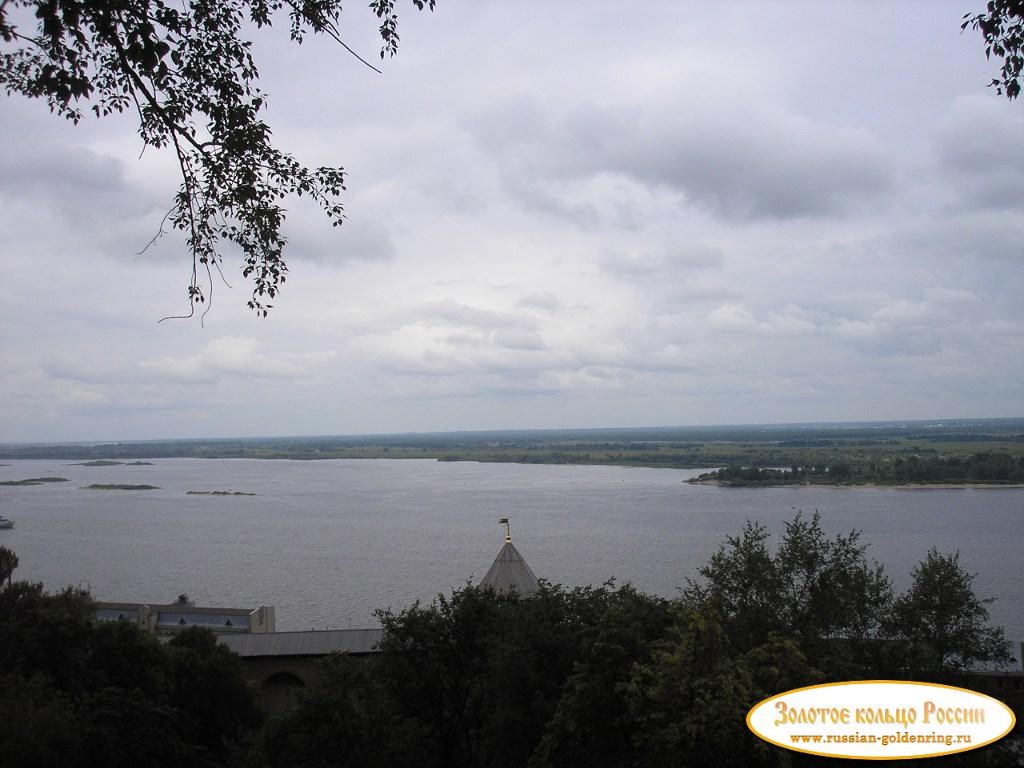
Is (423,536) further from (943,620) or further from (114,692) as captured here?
(943,620)

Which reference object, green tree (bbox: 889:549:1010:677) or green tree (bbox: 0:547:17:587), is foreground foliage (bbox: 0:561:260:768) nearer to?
green tree (bbox: 0:547:17:587)

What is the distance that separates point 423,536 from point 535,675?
85.3 feet

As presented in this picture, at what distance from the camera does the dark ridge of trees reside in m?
7.01

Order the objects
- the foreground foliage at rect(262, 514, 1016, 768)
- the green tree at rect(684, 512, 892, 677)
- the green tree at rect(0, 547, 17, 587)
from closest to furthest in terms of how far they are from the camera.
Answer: the foreground foliage at rect(262, 514, 1016, 768) → the green tree at rect(684, 512, 892, 677) → the green tree at rect(0, 547, 17, 587)

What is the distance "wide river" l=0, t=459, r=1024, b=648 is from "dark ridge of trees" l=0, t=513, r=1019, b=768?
8654mm

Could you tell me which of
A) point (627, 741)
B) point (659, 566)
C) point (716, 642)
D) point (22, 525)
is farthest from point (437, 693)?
point (22, 525)

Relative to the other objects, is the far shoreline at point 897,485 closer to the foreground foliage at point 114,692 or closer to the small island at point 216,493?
the small island at point 216,493

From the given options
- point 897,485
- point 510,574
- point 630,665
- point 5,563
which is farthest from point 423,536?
point 897,485

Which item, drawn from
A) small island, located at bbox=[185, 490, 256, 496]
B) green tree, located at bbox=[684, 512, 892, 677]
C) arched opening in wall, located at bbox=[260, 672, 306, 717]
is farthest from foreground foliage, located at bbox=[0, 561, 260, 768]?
small island, located at bbox=[185, 490, 256, 496]

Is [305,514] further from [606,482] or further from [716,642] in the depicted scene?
[716,642]

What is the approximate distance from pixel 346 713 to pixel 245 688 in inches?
167

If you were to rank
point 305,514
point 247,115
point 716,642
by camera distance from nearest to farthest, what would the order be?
point 247,115 < point 716,642 < point 305,514

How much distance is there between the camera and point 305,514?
44.0m

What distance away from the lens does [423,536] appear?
34.0 m
